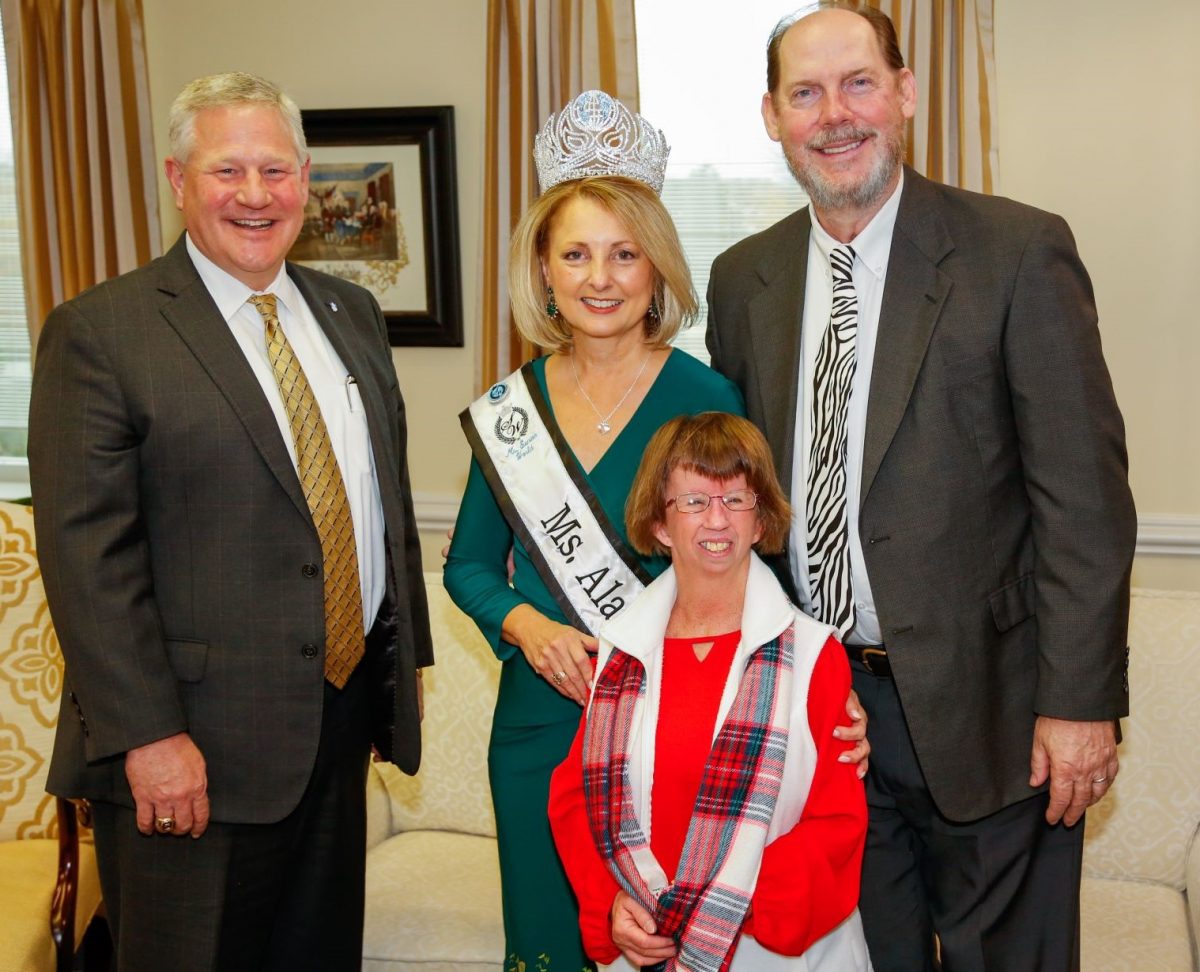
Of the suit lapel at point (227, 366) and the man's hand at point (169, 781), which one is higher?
the suit lapel at point (227, 366)

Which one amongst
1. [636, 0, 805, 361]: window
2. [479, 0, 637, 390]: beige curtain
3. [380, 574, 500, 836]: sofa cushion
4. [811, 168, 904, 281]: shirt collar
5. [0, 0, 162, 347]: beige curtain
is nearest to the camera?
[811, 168, 904, 281]: shirt collar

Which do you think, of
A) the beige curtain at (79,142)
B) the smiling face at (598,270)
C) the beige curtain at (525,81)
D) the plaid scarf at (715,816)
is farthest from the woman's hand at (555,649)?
the beige curtain at (79,142)

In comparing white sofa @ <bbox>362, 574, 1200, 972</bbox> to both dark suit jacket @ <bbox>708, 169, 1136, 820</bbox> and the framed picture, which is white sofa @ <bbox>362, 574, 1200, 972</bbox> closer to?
dark suit jacket @ <bbox>708, 169, 1136, 820</bbox>

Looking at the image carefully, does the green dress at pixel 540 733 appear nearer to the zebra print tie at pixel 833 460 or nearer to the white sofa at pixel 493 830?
the zebra print tie at pixel 833 460

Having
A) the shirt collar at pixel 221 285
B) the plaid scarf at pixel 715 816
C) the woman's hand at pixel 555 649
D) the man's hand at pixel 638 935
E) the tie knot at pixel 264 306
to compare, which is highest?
the shirt collar at pixel 221 285

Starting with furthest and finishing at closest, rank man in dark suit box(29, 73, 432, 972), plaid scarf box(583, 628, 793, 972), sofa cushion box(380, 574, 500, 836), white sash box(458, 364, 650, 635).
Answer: sofa cushion box(380, 574, 500, 836) < white sash box(458, 364, 650, 635) < man in dark suit box(29, 73, 432, 972) < plaid scarf box(583, 628, 793, 972)

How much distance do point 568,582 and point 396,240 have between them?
7.13 feet

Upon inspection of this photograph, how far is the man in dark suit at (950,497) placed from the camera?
5.69ft

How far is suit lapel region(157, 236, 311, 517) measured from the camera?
1.82 m

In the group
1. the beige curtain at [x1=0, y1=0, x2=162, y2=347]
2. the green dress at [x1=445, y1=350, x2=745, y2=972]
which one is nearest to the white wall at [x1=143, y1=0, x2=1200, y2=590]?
the beige curtain at [x1=0, y1=0, x2=162, y2=347]

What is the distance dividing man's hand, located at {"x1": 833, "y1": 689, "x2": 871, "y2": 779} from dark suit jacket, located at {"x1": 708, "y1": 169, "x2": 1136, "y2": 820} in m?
0.09

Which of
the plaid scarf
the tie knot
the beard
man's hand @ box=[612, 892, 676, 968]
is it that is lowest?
man's hand @ box=[612, 892, 676, 968]

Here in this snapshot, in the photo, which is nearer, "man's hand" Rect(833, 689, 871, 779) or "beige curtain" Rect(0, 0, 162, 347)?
"man's hand" Rect(833, 689, 871, 779)

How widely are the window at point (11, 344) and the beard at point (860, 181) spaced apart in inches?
132
